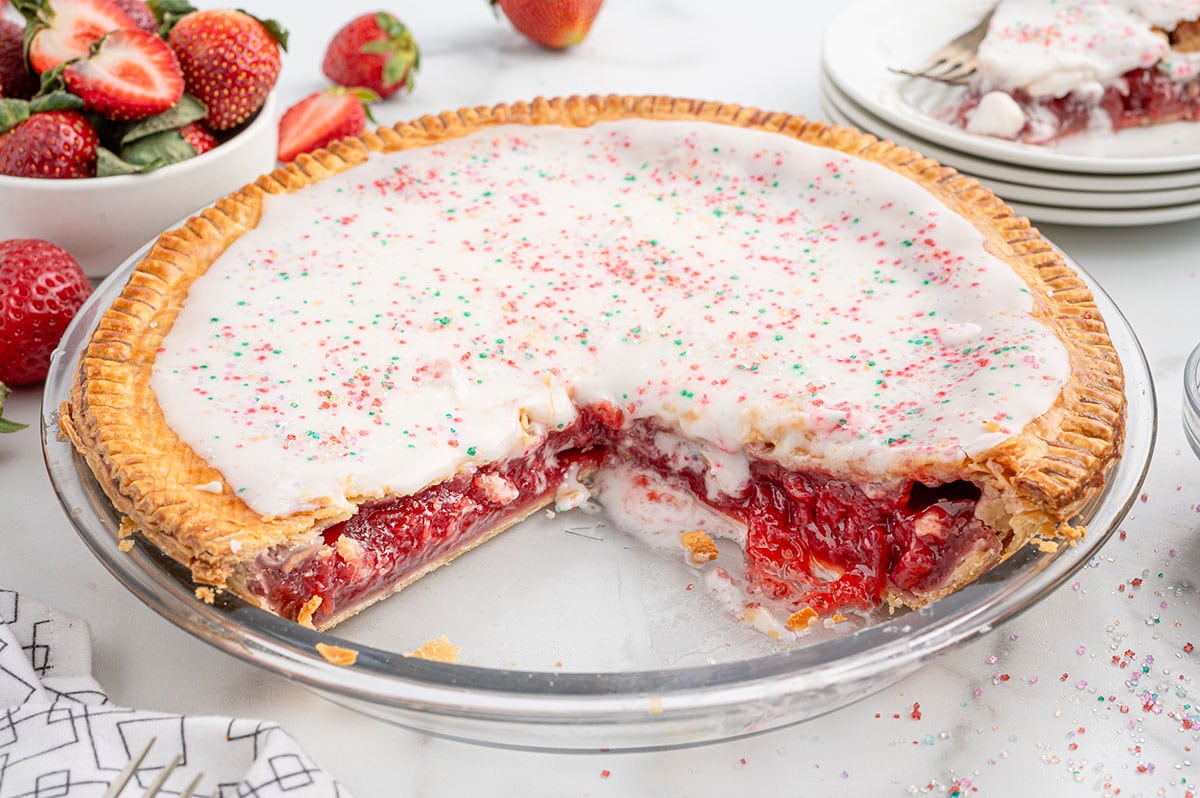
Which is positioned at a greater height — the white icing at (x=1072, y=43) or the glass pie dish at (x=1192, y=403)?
the white icing at (x=1072, y=43)

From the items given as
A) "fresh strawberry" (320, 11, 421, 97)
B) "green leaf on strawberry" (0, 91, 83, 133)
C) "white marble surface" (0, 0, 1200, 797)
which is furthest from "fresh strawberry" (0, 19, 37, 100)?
"fresh strawberry" (320, 11, 421, 97)

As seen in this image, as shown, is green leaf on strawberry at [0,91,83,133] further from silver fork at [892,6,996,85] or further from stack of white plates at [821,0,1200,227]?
silver fork at [892,6,996,85]

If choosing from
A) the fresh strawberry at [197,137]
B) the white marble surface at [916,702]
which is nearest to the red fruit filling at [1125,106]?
the white marble surface at [916,702]

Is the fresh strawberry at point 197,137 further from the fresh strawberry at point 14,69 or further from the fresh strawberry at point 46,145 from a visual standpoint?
the fresh strawberry at point 14,69

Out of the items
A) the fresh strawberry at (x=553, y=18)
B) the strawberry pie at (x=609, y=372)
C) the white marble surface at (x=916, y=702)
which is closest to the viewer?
the white marble surface at (x=916, y=702)

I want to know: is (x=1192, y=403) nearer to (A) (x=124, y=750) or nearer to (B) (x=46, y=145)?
(A) (x=124, y=750)

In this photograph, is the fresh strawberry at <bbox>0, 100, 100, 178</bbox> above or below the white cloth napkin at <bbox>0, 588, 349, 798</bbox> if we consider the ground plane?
above
